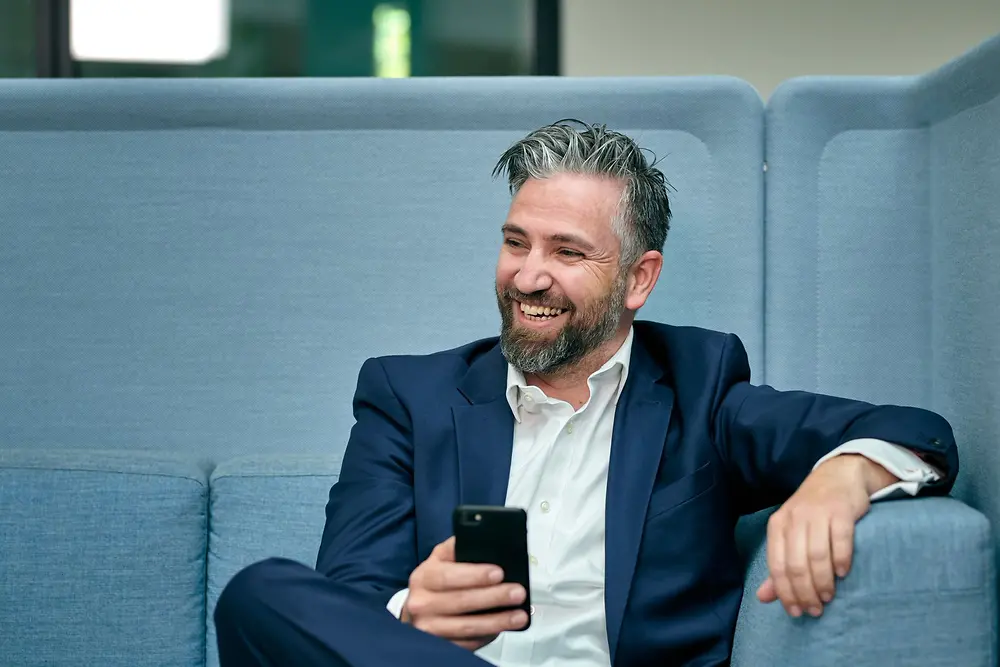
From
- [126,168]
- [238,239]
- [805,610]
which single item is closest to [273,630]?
[805,610]

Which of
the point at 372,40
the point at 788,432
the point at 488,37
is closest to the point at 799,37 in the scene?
the point at 488,37

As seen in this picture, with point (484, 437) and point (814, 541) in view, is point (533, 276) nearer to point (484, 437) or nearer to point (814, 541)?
point (484, 437)

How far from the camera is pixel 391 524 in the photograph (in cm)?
152

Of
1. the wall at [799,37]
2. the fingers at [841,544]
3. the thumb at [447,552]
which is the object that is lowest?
the thumb at [447,552]

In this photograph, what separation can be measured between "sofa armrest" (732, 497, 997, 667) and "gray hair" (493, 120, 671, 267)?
24.1 inches

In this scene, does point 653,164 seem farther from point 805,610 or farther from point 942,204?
point 805,610

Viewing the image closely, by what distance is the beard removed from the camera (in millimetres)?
1640

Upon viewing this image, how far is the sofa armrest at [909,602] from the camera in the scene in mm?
1227

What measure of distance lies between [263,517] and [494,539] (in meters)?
0.68

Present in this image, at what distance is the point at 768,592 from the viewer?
128 centimetres

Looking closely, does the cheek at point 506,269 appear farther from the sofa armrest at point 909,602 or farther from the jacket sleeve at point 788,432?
the sofa armrest at point 909,602

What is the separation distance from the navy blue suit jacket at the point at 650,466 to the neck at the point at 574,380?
0.21ft

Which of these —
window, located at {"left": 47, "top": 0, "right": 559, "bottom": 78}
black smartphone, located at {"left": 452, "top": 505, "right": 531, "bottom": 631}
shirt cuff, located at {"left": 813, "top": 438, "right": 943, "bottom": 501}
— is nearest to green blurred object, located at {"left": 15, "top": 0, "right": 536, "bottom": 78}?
window, located at {"left": 47, "top": 0, "right": 559, "bottom": 78}

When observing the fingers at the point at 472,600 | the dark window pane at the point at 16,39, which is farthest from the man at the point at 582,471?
the dark window pane at the point at 16,39
